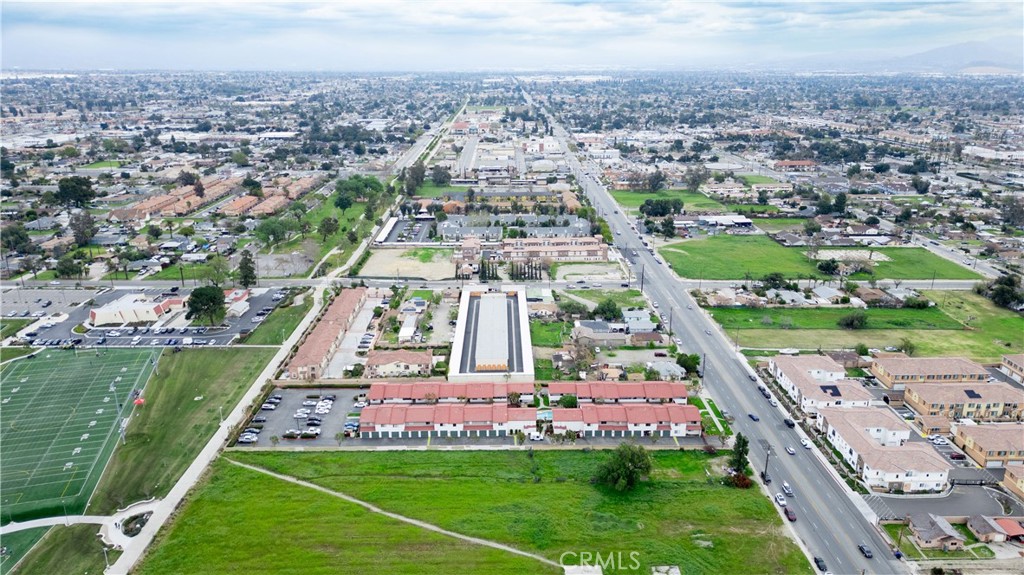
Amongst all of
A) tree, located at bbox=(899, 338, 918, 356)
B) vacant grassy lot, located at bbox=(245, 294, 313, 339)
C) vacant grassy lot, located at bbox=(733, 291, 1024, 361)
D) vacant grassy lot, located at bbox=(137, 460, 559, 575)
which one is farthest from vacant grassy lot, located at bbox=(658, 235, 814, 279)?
vacant grassy lot, located at bbox=(137, 460, 559, 575)

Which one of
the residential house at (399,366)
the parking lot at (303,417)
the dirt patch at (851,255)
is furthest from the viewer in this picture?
the dirt patch at (851,255)

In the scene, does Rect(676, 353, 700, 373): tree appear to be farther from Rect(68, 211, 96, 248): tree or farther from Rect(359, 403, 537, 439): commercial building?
Rect(68, 211, 96, 248): tree

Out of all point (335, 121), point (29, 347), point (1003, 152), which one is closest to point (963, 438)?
point (29, 347)

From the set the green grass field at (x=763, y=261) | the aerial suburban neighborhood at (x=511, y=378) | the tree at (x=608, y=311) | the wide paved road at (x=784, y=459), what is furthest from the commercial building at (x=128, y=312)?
the green grass field at (x=763, y=261)

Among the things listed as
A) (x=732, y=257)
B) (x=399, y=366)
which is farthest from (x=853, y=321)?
(x=399, y=366)

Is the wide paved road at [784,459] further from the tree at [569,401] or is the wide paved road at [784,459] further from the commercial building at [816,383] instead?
the tree at [569,401]

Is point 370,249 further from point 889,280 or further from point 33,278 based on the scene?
point 889,280

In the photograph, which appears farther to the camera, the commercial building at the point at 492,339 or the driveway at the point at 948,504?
the commercial building at the point at 492,339
